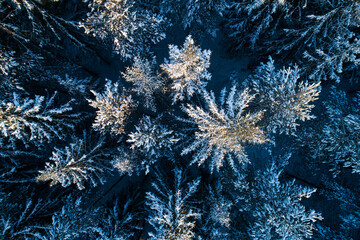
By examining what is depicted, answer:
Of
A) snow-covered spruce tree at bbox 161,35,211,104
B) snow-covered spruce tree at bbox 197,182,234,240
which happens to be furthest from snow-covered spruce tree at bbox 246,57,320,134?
snow-covered spruce tree at bbox 197,182,234,240

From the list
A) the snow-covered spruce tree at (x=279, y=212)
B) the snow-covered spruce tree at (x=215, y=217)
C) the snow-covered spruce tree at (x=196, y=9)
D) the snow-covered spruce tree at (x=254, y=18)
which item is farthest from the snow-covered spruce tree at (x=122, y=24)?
the snow-covered spruce tree at (x=279, y=212)

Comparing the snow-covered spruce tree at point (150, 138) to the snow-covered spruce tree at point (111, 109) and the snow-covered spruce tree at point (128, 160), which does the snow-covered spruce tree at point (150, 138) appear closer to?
the snow-covered spruce tree at point (128, 160)

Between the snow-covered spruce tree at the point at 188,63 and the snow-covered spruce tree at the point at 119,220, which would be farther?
the snow-covered spruce tree at the point at 119,220

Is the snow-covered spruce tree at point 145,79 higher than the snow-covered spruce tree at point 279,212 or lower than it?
higher

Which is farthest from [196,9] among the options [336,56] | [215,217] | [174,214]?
[215,217]

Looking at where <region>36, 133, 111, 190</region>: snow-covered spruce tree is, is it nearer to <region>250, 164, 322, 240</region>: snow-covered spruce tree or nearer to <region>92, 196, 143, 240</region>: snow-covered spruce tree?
<region>92, 196, 143, 240</region>: snow-covered spruce tree

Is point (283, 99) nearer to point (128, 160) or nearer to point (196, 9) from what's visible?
point (196, 9)

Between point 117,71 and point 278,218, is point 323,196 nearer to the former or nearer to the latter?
point 278,218

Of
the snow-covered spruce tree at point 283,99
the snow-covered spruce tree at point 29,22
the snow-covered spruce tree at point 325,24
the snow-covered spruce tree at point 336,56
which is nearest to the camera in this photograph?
the snow-covered spruce tree at point 283,99
